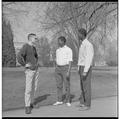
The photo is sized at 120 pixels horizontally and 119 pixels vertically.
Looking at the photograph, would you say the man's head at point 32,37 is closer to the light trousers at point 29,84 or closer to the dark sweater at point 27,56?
the dark sweater at point 27,56

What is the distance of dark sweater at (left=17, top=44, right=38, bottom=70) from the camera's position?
5488 mm

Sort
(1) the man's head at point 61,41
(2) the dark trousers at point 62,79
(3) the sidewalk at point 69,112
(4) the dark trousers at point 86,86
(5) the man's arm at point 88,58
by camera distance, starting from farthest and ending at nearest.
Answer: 1. (2) the dark trousers at point 62,79
2. (1) the man's head at point 61,41
3. (4) the dark trousers at point 86,86
4. (5) the man's arm at point 88,58
5. (3) the sidewalk at point 69,112

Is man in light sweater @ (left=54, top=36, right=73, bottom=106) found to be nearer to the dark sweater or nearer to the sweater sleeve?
the dark sweater

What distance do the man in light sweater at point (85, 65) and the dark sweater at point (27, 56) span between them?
1.04 metres

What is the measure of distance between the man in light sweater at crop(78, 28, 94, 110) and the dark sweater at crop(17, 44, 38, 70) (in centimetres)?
104

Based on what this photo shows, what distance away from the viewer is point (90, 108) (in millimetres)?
5973

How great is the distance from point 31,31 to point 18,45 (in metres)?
0.43

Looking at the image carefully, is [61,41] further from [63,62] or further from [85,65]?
[85,65]

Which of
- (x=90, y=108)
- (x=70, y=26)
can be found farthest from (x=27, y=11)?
(x=90, y=108)

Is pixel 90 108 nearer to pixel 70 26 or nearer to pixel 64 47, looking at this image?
pixel 64 47

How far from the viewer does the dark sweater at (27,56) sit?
18.0 feet

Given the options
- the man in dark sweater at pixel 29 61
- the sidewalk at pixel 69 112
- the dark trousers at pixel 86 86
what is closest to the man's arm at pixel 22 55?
the man in dark sweater at pixel 29 61

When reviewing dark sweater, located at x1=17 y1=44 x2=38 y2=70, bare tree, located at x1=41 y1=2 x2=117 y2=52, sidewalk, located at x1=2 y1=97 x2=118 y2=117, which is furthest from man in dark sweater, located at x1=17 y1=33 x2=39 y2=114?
bare tree, located at x1=41 y1=2 x2=117 y2=52

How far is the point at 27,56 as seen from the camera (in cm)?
554
